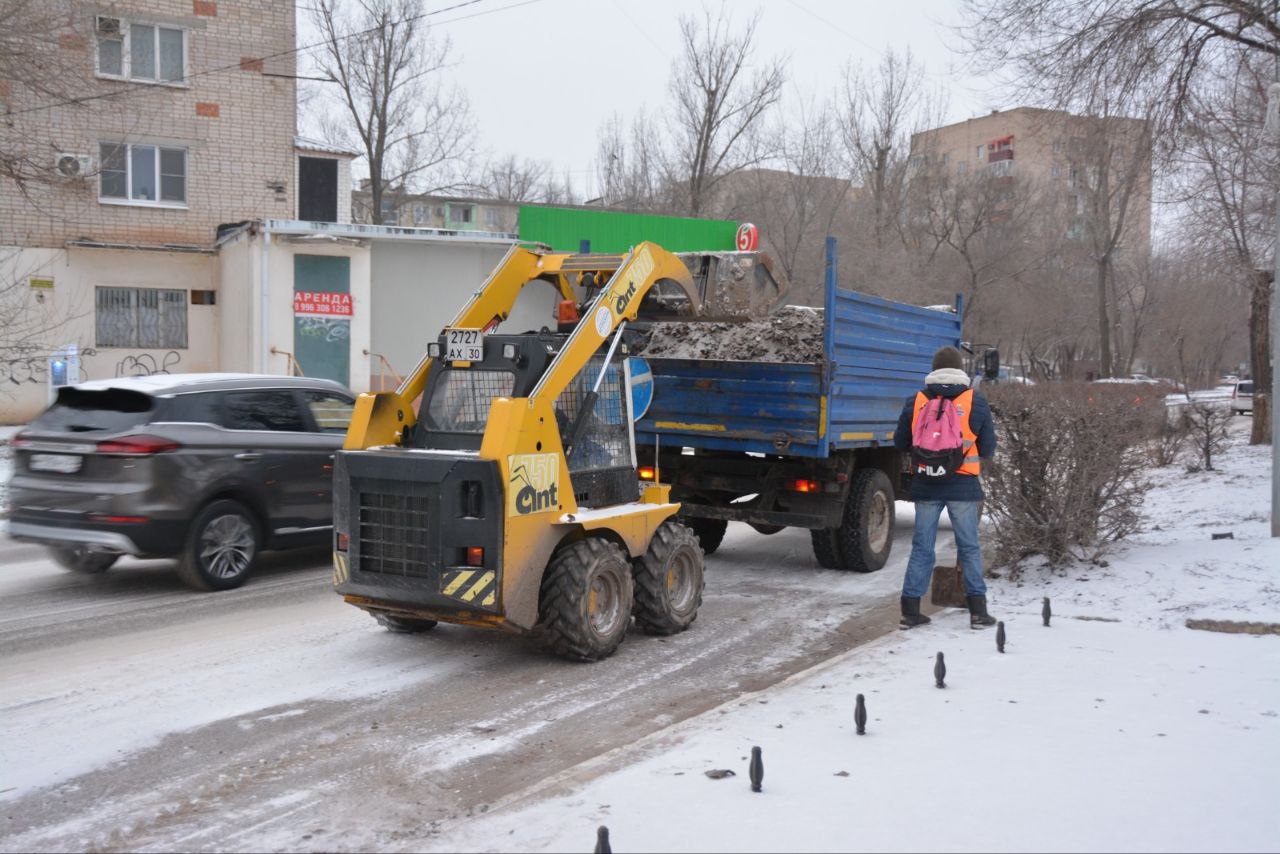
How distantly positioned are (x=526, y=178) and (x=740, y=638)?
57352mm

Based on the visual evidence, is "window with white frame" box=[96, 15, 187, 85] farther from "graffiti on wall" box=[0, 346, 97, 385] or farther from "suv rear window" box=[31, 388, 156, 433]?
"suv rear window" box=[31, 388, 156, 433]

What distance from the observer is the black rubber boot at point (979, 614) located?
758 cm

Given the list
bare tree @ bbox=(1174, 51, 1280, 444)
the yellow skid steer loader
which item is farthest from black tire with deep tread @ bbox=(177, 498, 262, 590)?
bare tree @ bbox=(1174, 51, 1280, 444)

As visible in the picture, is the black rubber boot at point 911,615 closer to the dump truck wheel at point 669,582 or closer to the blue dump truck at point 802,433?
the dump truck wheel at point 669,582

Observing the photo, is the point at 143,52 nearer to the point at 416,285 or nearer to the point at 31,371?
the point at 31,371

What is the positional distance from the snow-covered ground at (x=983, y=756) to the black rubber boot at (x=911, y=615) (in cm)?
12

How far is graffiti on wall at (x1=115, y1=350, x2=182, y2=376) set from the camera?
2491 cm

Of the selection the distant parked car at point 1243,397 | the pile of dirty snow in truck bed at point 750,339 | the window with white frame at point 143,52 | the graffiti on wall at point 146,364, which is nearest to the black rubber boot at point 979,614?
the pile of dirty snow in truck bed at point 750,339

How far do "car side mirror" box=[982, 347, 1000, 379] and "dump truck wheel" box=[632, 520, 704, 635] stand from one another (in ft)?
22.1

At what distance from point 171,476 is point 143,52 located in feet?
69.3

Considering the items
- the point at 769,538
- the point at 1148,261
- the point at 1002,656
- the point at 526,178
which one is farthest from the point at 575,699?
the point at 526,178

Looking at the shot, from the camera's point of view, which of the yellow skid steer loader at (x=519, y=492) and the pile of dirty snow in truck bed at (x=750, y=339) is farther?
the pile of dirty snow in truck bed at (x=750, y=339)

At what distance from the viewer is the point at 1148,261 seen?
52.7 meters

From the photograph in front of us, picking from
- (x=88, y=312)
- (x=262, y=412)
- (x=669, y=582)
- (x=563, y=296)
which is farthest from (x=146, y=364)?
(x=669, y=582)
